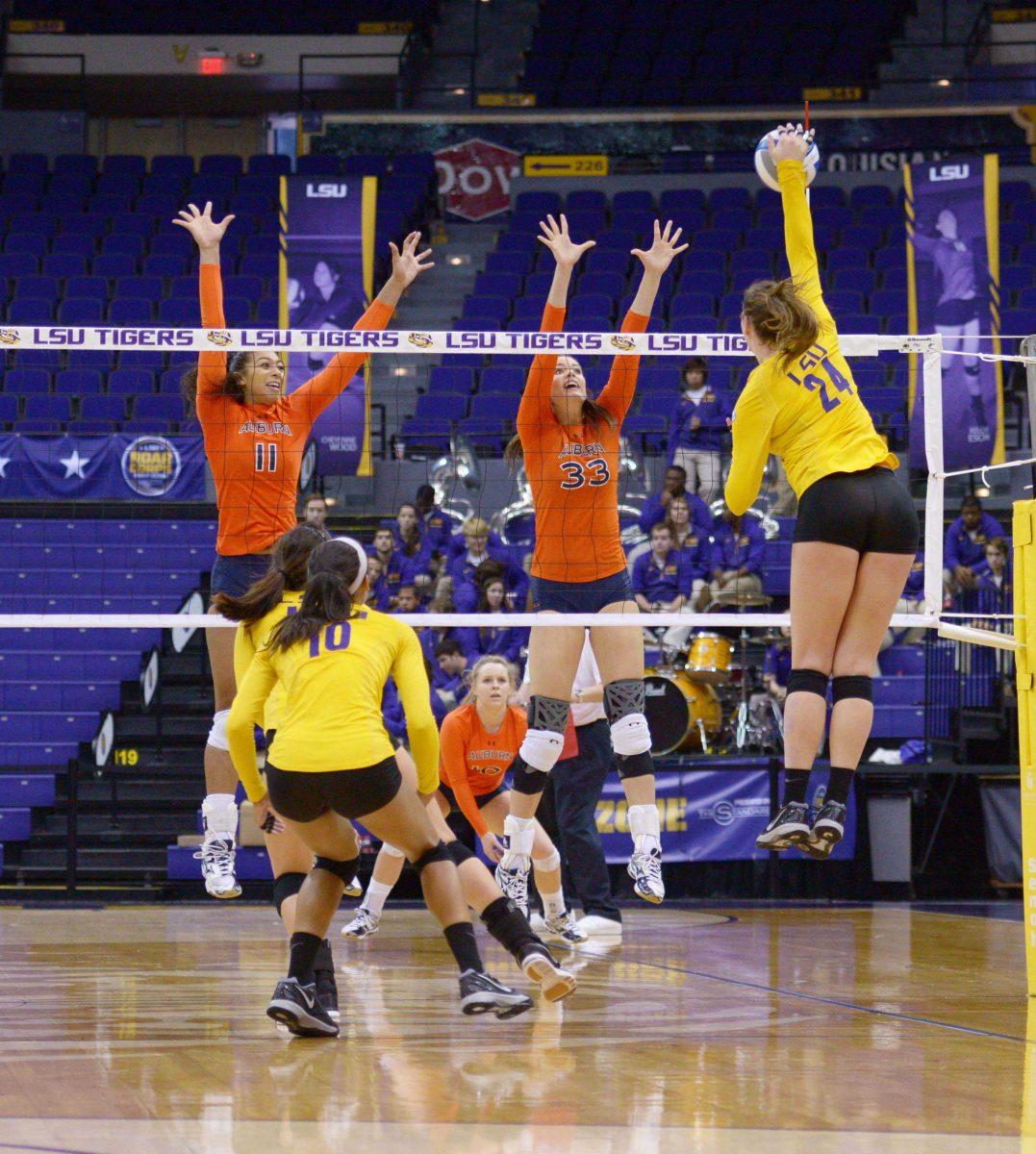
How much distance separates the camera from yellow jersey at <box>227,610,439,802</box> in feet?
16.1

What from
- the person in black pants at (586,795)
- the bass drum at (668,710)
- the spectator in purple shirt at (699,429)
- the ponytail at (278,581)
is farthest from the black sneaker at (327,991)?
the spectator in purple shirt at (699,429)

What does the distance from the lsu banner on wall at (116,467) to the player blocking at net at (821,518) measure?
30.2ft

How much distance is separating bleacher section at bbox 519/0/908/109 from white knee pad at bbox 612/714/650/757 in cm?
1592

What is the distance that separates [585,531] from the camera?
6996mm

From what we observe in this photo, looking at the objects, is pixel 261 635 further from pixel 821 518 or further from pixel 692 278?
pixel 692 278

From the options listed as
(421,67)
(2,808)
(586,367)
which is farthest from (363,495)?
(421,67)

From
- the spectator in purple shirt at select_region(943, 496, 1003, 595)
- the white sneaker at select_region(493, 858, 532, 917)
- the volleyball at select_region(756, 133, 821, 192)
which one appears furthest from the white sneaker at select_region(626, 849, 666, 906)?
the spectator in purple shirt at select_region(943, 496, 1003, 595)

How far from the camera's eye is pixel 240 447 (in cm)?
663

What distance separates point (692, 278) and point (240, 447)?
38.6ft

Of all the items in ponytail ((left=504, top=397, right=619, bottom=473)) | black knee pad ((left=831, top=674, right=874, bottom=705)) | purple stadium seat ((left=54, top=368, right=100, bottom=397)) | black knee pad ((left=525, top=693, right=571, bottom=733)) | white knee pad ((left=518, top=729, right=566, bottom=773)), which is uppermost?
purple stadium seat ((left=54, top=368, right=100, bottom=397))

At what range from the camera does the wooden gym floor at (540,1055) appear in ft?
12.2

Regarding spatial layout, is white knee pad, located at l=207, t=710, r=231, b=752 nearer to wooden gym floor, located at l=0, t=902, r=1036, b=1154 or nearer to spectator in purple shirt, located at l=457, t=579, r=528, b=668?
wooden gym floor, located at l=0, t=902, r=1036, b=1154

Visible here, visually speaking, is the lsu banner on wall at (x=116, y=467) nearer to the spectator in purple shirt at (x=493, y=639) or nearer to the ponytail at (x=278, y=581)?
the spectator in purple shirt at (x=493, y=639)

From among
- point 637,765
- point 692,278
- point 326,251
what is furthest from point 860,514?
point 692,278
